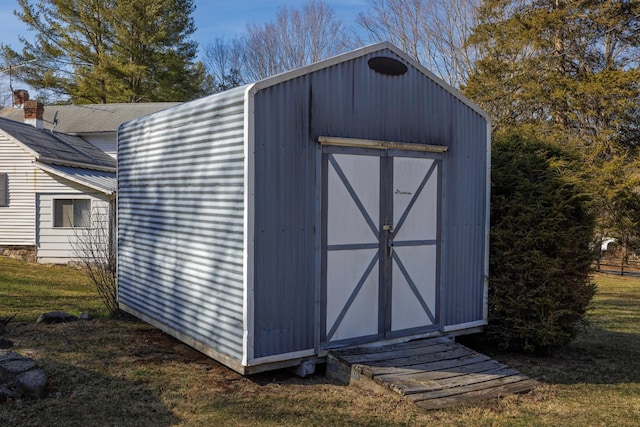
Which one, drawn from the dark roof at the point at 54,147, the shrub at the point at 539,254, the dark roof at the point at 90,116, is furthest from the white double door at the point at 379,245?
the dark roof at the point at 90,116

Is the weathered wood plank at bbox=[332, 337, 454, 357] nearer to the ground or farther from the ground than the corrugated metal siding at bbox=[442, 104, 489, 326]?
nearer to the ground

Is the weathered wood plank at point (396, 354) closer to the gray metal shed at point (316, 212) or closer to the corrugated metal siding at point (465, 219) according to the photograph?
the gray metal shed at point (316, 212)

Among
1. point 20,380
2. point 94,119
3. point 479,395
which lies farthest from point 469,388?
point 94,119

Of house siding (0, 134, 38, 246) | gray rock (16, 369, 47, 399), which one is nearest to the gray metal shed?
gray rock (16, 369, 47, 399)

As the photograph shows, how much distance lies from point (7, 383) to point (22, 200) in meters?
12.8

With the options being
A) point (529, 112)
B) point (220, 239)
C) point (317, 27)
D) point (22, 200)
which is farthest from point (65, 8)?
point (220, 239)

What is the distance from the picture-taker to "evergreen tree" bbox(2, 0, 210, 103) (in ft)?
88.2

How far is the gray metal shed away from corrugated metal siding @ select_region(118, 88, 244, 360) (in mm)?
25

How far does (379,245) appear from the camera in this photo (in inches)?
253

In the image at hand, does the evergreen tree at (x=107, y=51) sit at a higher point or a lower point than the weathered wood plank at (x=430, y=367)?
higher

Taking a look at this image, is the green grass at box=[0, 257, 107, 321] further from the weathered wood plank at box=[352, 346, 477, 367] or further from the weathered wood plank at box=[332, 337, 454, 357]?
the weathered wood plank at box=[352, 346, 477, 367]

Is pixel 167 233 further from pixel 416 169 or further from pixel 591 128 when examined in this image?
pixel 591 128

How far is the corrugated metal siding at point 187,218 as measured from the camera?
5.67m

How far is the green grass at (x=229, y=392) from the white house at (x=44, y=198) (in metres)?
8.38
